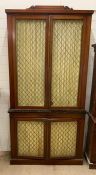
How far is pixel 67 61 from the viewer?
7.68 feet

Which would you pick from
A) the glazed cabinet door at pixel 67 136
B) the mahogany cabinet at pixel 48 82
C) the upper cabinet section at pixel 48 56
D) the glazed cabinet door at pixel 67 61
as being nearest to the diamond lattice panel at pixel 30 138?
the mahogany cabinet at pixel 48 82

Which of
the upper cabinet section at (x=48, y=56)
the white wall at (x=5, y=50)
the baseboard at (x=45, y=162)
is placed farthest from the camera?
the baseboard at (x=45, y=162)

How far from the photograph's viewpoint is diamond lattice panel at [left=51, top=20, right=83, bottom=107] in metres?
2.24

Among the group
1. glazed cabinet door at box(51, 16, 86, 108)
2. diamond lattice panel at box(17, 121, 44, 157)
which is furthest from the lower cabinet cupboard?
glazed cabinet door at box(51, 16, 86, 108)

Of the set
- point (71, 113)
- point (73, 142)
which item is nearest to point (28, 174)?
point (73, 142)

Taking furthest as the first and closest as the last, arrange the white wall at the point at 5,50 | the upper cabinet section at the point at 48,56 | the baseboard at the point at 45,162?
the baseboard at the point at 45,162, the white wall at the point at 5,50, the upper cabinet section at the point at 48,56

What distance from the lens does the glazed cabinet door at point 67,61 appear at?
7.32 ft

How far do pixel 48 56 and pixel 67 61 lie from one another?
228 millimetres

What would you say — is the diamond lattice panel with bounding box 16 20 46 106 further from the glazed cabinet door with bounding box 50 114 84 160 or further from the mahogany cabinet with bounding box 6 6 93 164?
the glazed cabinet door with bounding box 50 114 84 160

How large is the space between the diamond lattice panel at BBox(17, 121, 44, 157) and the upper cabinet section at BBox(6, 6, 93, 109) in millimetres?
261

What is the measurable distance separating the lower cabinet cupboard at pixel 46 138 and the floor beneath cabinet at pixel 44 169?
0.06 m

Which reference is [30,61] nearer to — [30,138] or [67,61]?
[67,61]

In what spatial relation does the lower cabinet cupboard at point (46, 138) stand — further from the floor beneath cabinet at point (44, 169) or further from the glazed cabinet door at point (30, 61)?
the glazed cabinet door at point (30, 61)

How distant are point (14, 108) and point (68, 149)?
896mm
